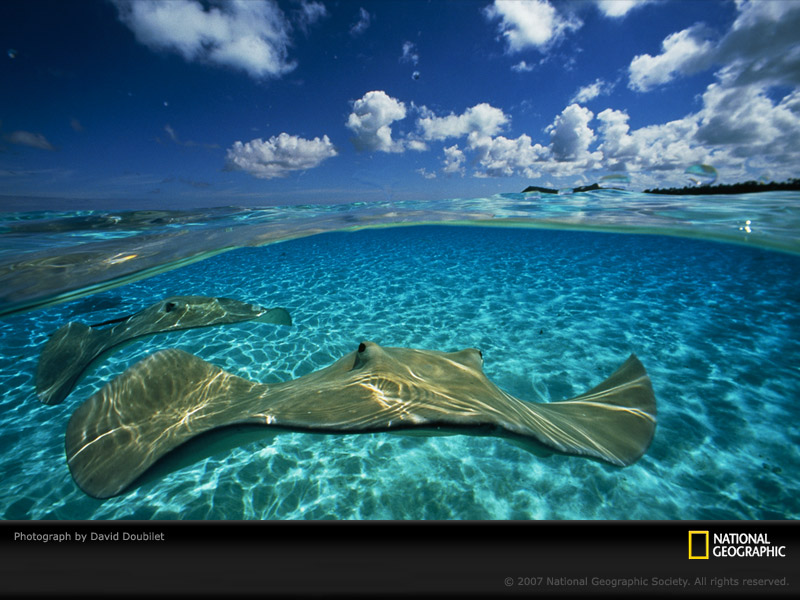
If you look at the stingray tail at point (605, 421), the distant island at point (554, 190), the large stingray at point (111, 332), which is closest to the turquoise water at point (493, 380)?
the large stingray at point (111, 332)

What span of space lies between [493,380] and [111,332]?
26.7 ft

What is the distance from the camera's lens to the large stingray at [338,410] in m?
1.57

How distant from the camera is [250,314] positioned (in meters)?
7.26

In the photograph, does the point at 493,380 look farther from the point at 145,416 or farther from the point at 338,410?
the point at 145,416

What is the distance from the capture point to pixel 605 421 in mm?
2688

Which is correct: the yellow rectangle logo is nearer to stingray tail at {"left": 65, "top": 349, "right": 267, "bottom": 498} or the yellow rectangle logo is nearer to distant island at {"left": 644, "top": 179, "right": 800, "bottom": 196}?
stingray tail at {"left": 65, "top": 349, "right": 267, "bottom": 498}

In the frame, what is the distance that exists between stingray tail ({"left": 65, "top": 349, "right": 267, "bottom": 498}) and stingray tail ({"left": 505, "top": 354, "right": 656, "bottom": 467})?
1815 millimetres

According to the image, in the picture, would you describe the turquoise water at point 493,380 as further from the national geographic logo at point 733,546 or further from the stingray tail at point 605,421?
the national geographic logo at point 733,546

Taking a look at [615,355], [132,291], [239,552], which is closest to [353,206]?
[132,291]

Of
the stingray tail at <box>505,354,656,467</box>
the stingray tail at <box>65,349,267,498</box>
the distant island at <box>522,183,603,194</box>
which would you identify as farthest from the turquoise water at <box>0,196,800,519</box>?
the distant island at <box>522,183,603,194</box>

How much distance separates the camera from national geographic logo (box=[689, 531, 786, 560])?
59.3 inches

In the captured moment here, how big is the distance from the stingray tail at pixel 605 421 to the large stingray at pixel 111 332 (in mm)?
6502

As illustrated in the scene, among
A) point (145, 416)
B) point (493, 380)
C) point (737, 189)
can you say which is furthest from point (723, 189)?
point (145, 416)

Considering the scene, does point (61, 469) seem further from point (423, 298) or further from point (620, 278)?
point (620, 278)
